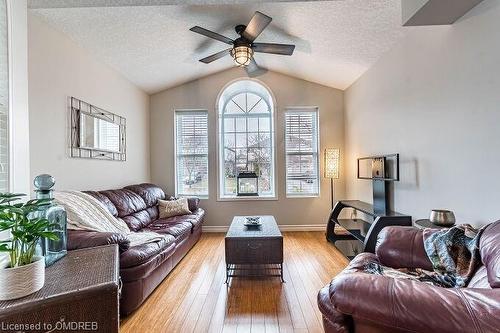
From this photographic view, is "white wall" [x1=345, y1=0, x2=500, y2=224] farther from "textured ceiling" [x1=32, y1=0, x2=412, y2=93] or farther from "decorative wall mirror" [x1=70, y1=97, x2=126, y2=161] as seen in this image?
"decorative wall mirror" [x1=70, y1=97, x2=126, y2=161]

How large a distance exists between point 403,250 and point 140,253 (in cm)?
216

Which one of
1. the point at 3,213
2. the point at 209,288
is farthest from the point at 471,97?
the point at 3,213

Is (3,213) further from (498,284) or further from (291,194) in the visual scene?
(291,194)

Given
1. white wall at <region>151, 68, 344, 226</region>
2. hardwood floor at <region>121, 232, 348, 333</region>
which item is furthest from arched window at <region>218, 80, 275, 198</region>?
hardwood floor at <region>121, 232, 348, 333</region>

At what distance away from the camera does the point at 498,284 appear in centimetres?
129

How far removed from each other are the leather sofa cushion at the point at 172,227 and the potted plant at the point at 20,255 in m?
2.02

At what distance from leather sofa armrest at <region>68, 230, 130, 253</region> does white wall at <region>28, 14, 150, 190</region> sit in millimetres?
881

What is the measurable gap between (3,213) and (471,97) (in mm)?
3103

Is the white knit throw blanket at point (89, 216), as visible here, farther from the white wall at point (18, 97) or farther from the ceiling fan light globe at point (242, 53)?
the ceiling fan light globe at point (242, 53)

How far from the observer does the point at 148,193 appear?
13.9 feet

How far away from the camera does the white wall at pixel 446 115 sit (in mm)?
1971

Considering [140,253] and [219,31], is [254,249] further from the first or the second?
[219,31]

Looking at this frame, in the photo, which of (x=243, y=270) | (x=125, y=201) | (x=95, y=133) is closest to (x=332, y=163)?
(x=243, y=270)

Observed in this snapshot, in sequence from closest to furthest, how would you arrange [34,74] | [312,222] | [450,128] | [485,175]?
[485,175] → [450,128] → [34,74] → [312,222]
